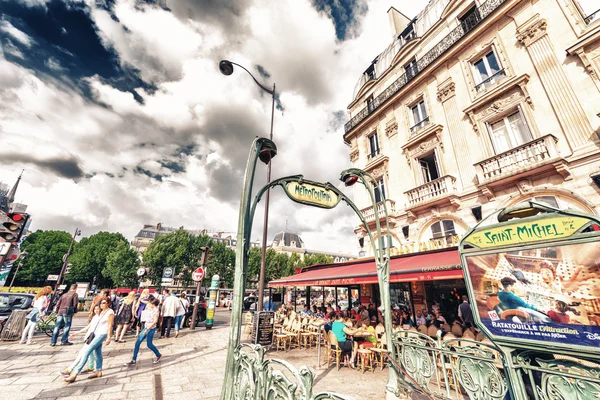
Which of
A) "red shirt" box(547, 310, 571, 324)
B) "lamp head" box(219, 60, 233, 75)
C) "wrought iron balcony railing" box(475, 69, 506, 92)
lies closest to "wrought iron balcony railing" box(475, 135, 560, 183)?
"wrought iron balcony railing" box(475, 69, 506, 92)

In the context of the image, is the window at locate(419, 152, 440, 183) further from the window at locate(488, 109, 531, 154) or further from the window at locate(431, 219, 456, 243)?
the window at locate(488, 109, 531, 154)

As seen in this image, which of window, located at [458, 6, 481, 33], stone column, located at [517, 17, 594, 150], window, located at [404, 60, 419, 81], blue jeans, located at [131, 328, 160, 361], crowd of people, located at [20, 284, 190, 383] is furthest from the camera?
window, located at [404, 60, 419, 81]

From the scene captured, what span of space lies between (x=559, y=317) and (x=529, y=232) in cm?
83

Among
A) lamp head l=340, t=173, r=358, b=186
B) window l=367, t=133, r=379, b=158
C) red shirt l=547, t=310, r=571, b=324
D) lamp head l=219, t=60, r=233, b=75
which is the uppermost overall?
window l=367, t=133, r=379, b=158

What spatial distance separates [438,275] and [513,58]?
9456mm

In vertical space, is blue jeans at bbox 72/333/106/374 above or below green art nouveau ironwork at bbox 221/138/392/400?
below

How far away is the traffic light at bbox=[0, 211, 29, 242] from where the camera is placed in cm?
454

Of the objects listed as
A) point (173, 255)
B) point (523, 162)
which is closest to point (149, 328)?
point (523, 162)

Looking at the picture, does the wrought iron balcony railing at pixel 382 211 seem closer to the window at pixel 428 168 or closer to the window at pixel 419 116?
the window at pixel 428 168

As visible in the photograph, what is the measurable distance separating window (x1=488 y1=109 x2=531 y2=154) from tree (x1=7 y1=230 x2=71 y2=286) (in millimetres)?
55167

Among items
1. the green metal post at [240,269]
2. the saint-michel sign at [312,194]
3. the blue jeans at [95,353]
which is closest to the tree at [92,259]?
the blue jeans at [95,353]

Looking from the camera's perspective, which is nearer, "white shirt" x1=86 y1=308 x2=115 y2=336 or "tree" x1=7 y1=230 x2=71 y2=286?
"white shirt" x1=86 y1=308 x2=115 y2=336

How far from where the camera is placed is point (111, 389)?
4594 mm

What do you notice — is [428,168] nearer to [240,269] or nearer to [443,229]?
[443,229]
